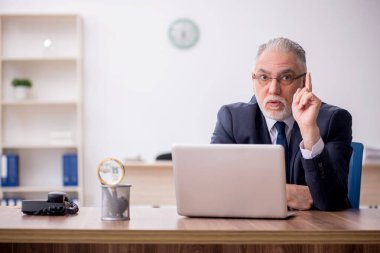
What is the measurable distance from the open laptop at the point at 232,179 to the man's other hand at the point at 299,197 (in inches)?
15.7

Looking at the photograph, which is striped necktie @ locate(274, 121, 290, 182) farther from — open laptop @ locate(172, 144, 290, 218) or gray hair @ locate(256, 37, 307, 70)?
open laptop @ locate(172, 144, 290, 218)

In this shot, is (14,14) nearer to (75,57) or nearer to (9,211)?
(75,57)

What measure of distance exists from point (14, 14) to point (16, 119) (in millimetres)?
1018

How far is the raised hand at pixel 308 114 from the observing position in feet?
7.10

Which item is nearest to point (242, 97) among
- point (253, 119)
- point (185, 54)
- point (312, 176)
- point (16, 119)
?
point (185, 54)

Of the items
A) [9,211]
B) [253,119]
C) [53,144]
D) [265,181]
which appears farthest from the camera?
[53,144]

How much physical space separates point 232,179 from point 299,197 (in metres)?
0.51

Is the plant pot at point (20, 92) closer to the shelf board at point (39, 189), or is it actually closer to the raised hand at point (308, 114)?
the shelf board at point (39, 189)

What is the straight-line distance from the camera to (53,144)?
18.3 ft

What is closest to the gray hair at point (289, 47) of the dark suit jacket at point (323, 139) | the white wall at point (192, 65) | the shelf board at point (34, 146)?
the dark suit jacket at point (323, 139)

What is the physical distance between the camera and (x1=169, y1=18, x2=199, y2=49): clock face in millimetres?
5766

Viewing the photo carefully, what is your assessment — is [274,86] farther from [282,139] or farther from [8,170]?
[8,170]

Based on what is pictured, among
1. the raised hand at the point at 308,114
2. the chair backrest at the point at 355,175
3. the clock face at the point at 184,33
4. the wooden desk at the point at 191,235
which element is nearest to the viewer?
the wooden desk at the point at 191,235

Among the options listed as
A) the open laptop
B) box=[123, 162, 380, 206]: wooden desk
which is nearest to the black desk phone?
the open laptop
